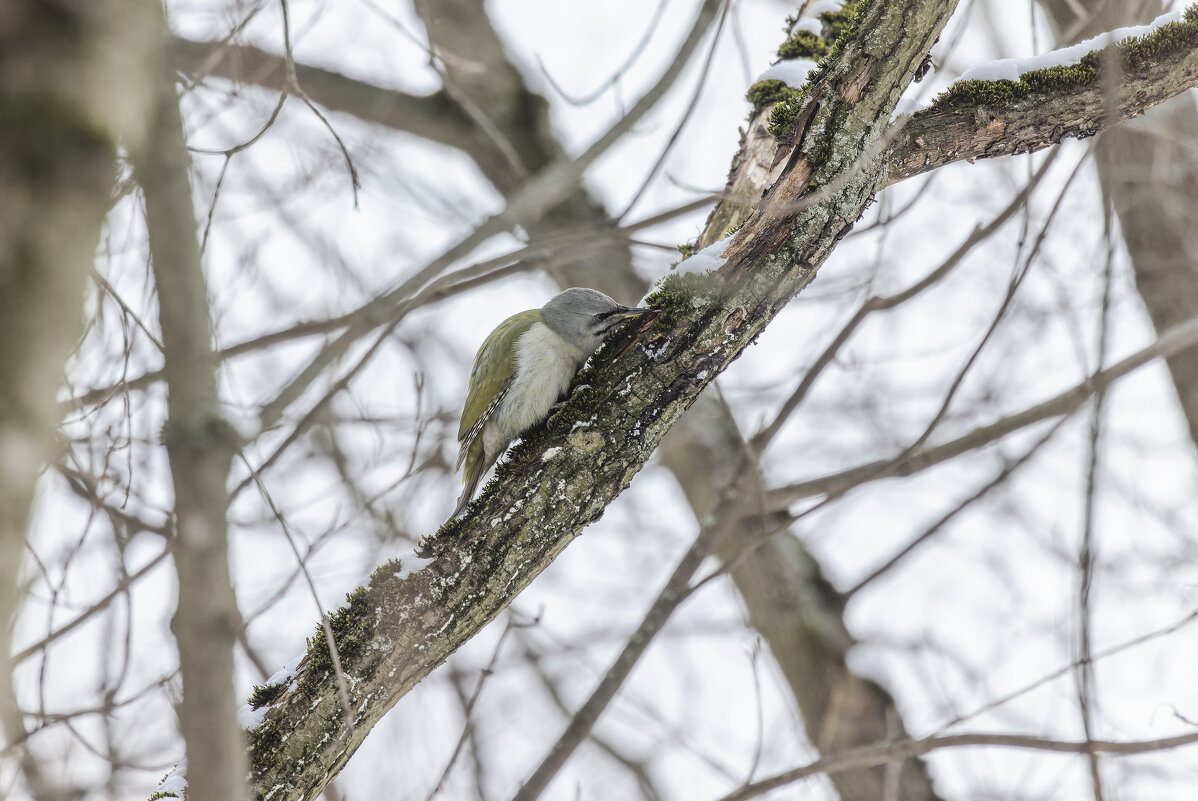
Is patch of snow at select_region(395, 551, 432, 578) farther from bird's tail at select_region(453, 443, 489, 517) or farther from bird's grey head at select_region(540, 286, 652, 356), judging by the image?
bird's grey head at select_region(540, 286, 652, 356)

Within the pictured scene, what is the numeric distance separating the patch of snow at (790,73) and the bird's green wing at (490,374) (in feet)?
5.24

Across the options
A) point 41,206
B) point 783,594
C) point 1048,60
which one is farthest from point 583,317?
point 41,206

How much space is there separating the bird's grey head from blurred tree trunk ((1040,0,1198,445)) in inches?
152

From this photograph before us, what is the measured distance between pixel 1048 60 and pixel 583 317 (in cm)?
216

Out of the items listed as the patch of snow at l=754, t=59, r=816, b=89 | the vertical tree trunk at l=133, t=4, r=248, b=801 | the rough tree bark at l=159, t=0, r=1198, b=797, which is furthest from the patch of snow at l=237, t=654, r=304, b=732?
the patch of snow at l=754, t=59, r=816, b=89

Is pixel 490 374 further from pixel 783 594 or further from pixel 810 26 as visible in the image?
pixel 783 594

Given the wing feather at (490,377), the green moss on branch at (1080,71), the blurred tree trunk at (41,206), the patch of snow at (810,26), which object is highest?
the patch of snow at (810,26)

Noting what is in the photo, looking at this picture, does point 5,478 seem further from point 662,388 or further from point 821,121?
point 821,121

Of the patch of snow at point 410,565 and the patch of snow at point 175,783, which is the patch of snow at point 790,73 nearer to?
the patch of snow at point 410,565

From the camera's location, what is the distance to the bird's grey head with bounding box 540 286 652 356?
13.1 ft

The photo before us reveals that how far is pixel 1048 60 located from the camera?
301 cm

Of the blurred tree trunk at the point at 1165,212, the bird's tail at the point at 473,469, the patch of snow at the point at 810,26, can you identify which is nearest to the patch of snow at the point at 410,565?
the bird's tail at the point at 473,469

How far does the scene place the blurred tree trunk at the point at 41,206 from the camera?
84 centimetres

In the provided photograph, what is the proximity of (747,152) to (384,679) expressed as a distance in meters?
Answer: 2.57
